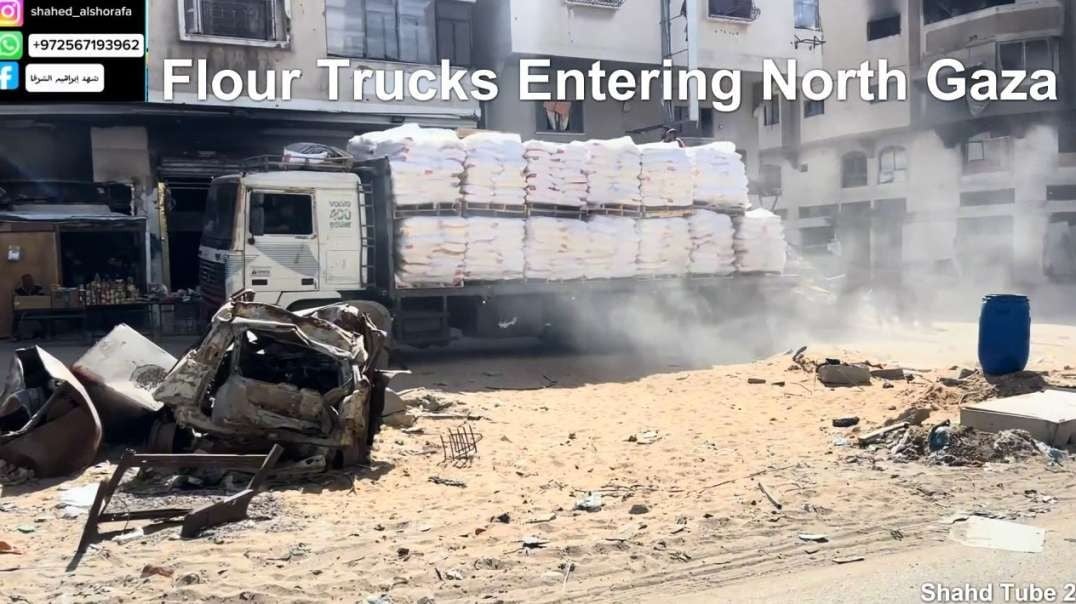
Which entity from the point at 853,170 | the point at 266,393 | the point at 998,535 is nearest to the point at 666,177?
the point at 266,393

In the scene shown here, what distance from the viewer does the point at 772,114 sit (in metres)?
36.9

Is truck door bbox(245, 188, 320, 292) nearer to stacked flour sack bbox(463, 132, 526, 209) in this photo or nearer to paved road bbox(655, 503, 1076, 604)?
stacked flour sack bbox(463, 132, 526, 209)

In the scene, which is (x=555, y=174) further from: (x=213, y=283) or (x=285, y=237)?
(x=213, y=283)

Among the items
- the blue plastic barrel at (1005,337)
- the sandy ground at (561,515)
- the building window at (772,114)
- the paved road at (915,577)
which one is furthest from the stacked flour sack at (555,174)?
the building window at (772,114)

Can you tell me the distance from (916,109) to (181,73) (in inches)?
979

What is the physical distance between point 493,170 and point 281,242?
2922 mm

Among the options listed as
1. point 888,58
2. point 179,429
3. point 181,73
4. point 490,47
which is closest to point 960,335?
point 490,47

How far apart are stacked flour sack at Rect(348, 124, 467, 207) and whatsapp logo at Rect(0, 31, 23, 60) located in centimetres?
564

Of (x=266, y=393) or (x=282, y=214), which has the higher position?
(x=282, y=214)

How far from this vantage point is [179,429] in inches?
269

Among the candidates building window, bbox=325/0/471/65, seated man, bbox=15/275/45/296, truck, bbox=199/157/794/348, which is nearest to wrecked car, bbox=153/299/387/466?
truck, bbox=199/157/794/348

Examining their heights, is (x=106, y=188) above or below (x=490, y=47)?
below

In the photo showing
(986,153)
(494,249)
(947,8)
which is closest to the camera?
(494,249)

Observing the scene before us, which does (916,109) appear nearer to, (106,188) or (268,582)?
(106,188)
